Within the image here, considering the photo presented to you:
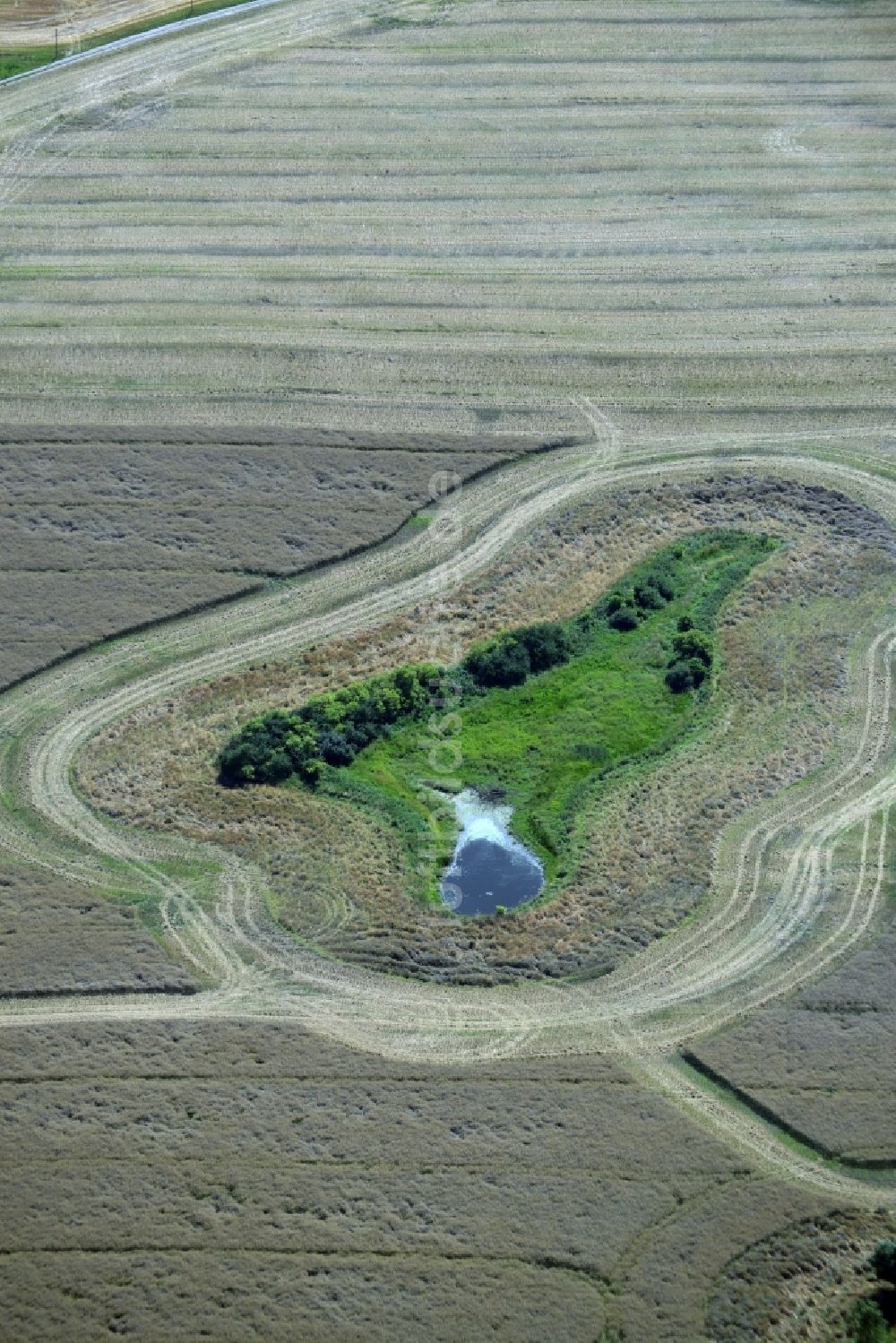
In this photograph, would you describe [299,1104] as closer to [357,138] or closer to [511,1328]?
[511,1328]

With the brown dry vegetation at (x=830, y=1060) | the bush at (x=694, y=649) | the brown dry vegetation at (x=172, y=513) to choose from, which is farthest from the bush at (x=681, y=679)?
the brown dry vegetation at (x=830, y=1060)

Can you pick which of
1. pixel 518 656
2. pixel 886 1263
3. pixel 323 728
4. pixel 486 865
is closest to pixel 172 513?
pixel 323 728

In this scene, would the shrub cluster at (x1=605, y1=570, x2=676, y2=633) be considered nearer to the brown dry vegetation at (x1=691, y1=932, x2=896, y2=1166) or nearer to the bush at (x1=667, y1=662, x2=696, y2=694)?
the bush at (x1=667, y1=662, x2=696, y2=694)

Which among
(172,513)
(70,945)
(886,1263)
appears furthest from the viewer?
(172,513)

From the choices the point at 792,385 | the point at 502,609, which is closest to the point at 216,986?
the point at 502,609

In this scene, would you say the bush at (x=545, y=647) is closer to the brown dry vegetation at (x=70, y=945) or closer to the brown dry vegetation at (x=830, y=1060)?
the brown dry vegetation at (x=830, y=1060)

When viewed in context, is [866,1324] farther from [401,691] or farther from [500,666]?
[401,691]
